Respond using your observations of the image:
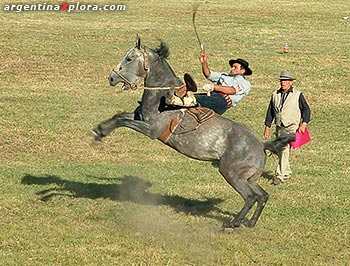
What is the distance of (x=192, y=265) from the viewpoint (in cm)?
995

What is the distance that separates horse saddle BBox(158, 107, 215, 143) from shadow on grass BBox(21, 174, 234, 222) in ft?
5.44

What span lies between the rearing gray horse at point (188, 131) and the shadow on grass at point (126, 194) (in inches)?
39.3

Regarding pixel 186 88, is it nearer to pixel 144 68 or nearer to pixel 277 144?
pixel 144 68

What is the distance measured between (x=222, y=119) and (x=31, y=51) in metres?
19.2

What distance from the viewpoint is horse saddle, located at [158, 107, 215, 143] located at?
1132 cm

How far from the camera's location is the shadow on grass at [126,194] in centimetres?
1265

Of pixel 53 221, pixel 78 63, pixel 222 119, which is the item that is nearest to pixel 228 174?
pixel 222 119

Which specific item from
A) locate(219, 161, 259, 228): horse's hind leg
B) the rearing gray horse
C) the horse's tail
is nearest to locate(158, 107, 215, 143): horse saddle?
the rearing gray horse

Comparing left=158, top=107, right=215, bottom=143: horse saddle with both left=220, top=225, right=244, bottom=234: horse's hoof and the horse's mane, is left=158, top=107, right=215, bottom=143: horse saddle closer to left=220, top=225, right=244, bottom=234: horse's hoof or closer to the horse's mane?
the horse's mane

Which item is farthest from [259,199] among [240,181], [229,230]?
[229,230]

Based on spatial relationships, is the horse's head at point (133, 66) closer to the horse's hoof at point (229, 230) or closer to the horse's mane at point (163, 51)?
the horse's mane at point (163, 51)
